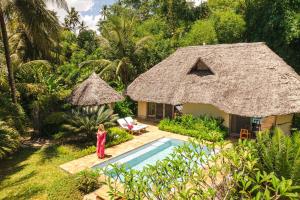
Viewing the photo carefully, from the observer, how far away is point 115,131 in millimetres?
15148

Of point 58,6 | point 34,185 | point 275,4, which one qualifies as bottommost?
point 34,185

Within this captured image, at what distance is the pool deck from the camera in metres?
11.1

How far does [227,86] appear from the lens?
1559cm

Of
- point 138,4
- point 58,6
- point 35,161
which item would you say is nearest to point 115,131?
point 35,161

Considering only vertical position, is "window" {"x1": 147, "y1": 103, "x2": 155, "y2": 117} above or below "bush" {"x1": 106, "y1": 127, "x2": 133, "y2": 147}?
above

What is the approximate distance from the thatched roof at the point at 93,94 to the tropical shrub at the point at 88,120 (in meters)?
0.42

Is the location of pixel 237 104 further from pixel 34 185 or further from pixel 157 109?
pixel 34 185

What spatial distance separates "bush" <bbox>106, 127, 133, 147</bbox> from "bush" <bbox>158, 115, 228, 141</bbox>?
2884 mm

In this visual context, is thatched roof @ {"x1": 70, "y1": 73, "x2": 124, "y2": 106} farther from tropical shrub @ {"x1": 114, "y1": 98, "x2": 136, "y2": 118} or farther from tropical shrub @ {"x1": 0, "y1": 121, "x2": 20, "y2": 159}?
tropical shrub @ {"x1": 0, "y1": 121, "x2": 20, "y2": 159}

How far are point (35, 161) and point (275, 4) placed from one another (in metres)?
20.3

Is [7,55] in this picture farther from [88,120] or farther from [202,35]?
[202,35]

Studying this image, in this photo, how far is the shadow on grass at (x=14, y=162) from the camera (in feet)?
35.3

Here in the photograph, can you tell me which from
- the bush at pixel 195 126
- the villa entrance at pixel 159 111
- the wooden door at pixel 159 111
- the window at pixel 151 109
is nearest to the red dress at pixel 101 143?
the bush at pixel 195 126

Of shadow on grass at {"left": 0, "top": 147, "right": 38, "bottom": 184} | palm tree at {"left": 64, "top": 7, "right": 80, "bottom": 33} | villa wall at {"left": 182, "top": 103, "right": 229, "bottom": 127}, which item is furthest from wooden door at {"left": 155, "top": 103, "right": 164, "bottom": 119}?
palm tree at {"left": 64, "top": 7, "right": 80, "bottom": 33}
